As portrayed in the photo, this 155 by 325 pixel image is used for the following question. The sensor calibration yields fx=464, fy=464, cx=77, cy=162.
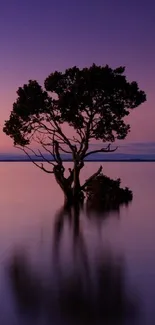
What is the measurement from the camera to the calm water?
805 centimetres

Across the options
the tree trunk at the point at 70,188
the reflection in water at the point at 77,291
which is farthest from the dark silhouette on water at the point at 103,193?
the reflection in water at the point at 77,291

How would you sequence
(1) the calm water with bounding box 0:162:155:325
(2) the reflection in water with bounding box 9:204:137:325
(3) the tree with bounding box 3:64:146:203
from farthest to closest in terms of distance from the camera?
(3) the tree with bounding box 3:64:146:203
(1) the calm water with bounding box 0:162:155:325
(2) the reflection in water with bounding box 9:204:137:325

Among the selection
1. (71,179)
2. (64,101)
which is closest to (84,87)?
(64,101)

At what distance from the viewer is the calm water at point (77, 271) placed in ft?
26.4

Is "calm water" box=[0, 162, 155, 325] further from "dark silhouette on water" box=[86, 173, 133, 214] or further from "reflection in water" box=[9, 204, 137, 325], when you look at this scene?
"dark silhouette on water" box=[86, 173, 133, 214]

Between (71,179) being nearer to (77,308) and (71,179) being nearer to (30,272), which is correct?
(30,272)

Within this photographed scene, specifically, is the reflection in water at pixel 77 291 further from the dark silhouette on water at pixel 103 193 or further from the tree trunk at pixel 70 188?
the dark silhouette on water at pixel 103 193

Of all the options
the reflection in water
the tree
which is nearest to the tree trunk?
the tree

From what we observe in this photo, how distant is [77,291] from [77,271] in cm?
203

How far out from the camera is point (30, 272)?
11.2m

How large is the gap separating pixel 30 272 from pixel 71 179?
19.4 metres

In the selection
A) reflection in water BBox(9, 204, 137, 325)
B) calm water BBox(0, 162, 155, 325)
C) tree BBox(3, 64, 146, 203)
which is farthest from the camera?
tree BBox(3, 64, 146, 203)

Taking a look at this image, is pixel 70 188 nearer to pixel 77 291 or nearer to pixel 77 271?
pixel 77 271

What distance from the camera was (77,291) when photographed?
9352mm
